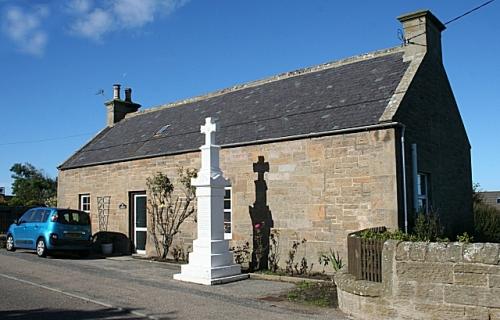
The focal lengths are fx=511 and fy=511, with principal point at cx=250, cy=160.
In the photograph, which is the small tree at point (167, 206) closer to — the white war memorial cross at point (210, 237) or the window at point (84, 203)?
the white war memorial cross at point (210, 237)

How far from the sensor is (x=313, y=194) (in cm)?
1302

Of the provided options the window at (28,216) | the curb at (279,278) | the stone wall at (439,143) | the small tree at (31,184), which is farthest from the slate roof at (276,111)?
the small tree at (31,184)

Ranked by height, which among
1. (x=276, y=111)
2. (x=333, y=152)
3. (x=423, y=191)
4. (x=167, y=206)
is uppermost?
(x=276, y=111)

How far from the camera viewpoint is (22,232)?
59.7ft

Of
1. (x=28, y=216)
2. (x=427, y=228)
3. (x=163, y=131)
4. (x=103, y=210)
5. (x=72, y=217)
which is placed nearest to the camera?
(x=427, y=228)

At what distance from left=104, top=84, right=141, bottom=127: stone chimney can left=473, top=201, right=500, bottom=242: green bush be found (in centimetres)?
1689

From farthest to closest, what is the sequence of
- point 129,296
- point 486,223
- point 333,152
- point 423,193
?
1. point 486,223
2. point 423,193
3. point 333,152
4. point 129,296

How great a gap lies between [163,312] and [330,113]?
7330 mm

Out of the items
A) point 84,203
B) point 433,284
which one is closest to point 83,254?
point 84,203

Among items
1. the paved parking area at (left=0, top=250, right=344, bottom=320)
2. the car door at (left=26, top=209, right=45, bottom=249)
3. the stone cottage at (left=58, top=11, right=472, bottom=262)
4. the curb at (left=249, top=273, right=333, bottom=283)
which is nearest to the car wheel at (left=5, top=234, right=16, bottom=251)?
the car door at (left=26, top=209, right=45, bottom=249)

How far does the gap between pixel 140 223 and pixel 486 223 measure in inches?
487

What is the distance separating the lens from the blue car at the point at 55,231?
54.4ft

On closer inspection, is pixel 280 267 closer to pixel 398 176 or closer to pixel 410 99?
pixel 398 176

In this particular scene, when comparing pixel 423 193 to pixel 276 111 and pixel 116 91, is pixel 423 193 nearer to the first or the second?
pixel 276 111
